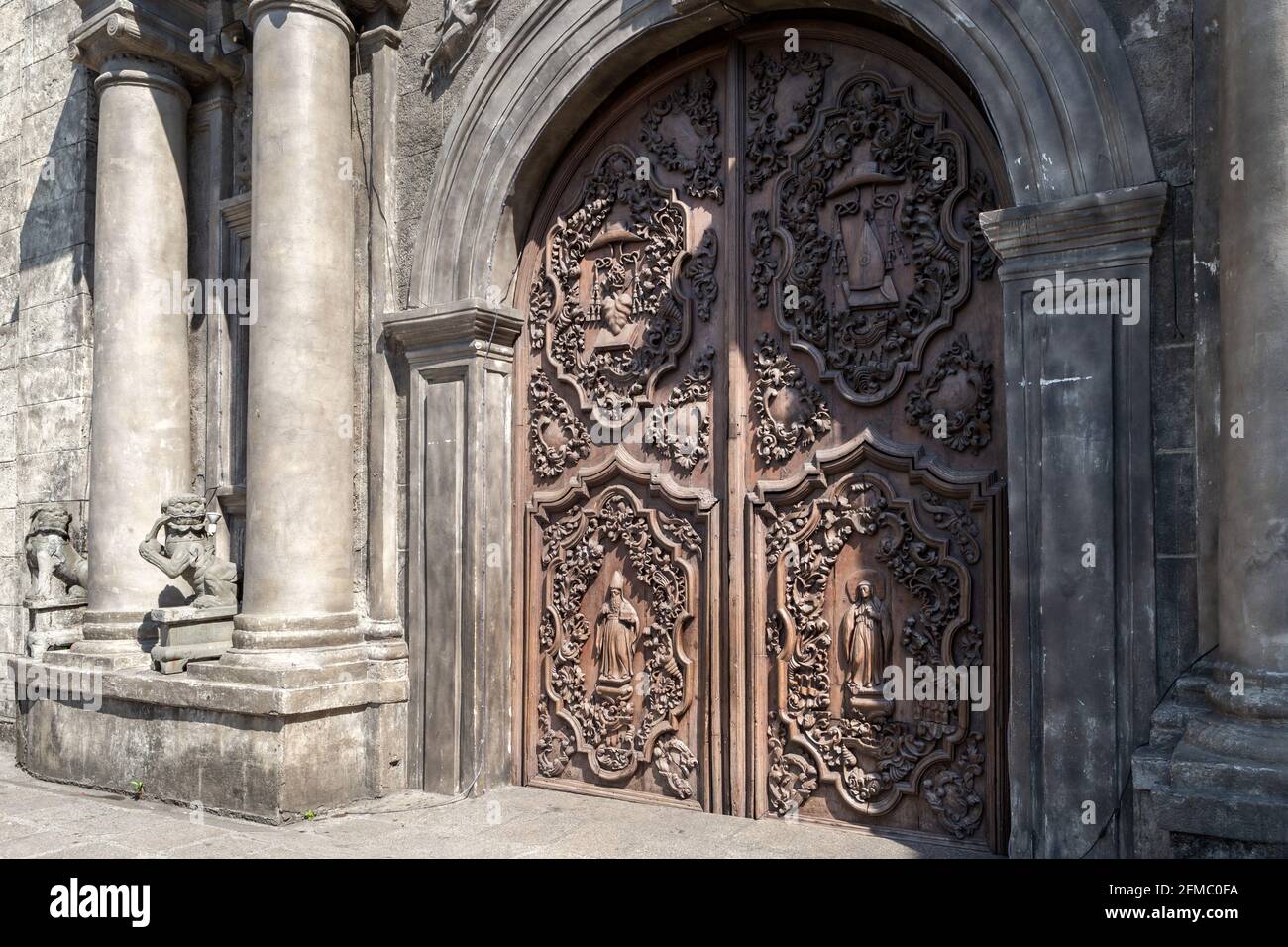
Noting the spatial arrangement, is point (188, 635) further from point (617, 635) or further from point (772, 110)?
point (772, 110)

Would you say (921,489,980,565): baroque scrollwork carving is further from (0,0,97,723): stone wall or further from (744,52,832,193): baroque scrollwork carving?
(0,0,97,723): stone wall

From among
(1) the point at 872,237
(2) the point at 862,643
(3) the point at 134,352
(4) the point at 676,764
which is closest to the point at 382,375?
(3) the point at 134,352

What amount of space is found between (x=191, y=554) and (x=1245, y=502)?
4.87 metres

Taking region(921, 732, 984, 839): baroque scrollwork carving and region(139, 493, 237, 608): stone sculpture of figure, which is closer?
region(921, 732, 984, 839): baroque scrollwork carving

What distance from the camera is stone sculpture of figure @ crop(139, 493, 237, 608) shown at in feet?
18.9

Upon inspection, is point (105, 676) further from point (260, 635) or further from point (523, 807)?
point (523, 807)

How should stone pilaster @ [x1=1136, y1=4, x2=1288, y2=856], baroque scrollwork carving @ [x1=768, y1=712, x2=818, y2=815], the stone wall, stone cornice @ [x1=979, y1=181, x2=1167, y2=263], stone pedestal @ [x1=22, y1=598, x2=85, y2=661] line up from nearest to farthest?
stone pilaster @ [x1=1136, y1=4, x2=1288, y2=856]
stone cornice @ [x1=979, y1=181, x2=1167, y2=263]
baroque scrollwork carving @ [x1=768, y1=712, x2=818, y2=815]
stone pedestal @ [x1=22, y1=598, x2=85, y2=661]
the stone wall

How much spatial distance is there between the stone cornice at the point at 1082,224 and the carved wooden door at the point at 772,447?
1.35 ft

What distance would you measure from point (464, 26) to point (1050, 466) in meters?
3.54

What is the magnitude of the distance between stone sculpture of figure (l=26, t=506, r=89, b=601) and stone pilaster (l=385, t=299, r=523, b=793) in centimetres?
255

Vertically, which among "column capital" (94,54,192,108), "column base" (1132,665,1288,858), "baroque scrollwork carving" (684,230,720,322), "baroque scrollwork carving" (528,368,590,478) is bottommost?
"column base" (1132,665,1288,858)

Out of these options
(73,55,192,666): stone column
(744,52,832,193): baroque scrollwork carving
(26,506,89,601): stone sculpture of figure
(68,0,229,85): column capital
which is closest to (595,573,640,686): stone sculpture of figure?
(744,52,832,193): baroque scrollwork carving

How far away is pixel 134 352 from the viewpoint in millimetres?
6137

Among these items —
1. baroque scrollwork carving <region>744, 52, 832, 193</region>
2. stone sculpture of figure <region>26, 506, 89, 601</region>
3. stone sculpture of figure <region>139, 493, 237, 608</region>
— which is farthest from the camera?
stone sculpture of figure <region>26, 506, 89, 601</region>
